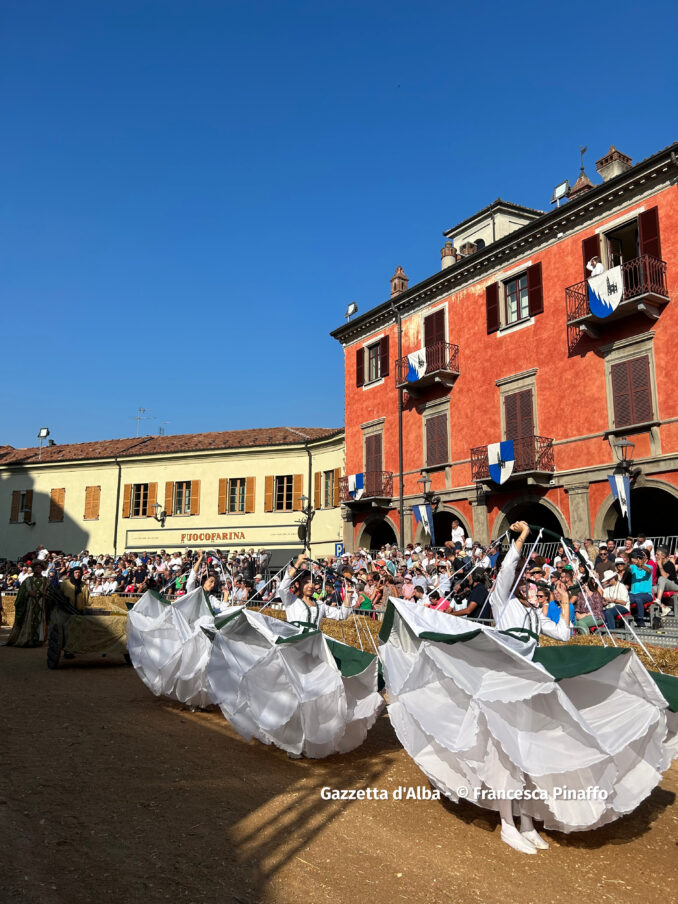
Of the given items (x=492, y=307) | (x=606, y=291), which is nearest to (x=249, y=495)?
(x=492, y=307)

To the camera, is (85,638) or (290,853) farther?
(85,638)

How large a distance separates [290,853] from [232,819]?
69cm

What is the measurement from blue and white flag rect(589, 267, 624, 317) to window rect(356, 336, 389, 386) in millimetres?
9852

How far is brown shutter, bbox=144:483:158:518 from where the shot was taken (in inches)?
1427

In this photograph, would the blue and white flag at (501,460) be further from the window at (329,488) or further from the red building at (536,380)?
the window at (329,488)

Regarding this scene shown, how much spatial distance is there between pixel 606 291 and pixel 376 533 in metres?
13.4

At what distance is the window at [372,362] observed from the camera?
2739 centimetres

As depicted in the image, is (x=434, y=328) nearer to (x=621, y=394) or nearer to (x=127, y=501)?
(x=621, y=394)

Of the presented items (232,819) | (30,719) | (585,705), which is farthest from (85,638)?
(585,705)

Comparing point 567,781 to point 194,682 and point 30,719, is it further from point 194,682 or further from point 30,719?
point 30,719

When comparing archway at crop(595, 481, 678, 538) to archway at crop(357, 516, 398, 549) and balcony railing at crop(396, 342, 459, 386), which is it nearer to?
balcony railing at crop(396, 342, 459, 386)

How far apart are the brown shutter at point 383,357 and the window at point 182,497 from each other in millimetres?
13455

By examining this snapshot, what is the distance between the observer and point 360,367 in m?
28.6

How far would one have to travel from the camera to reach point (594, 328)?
19.2 meters
